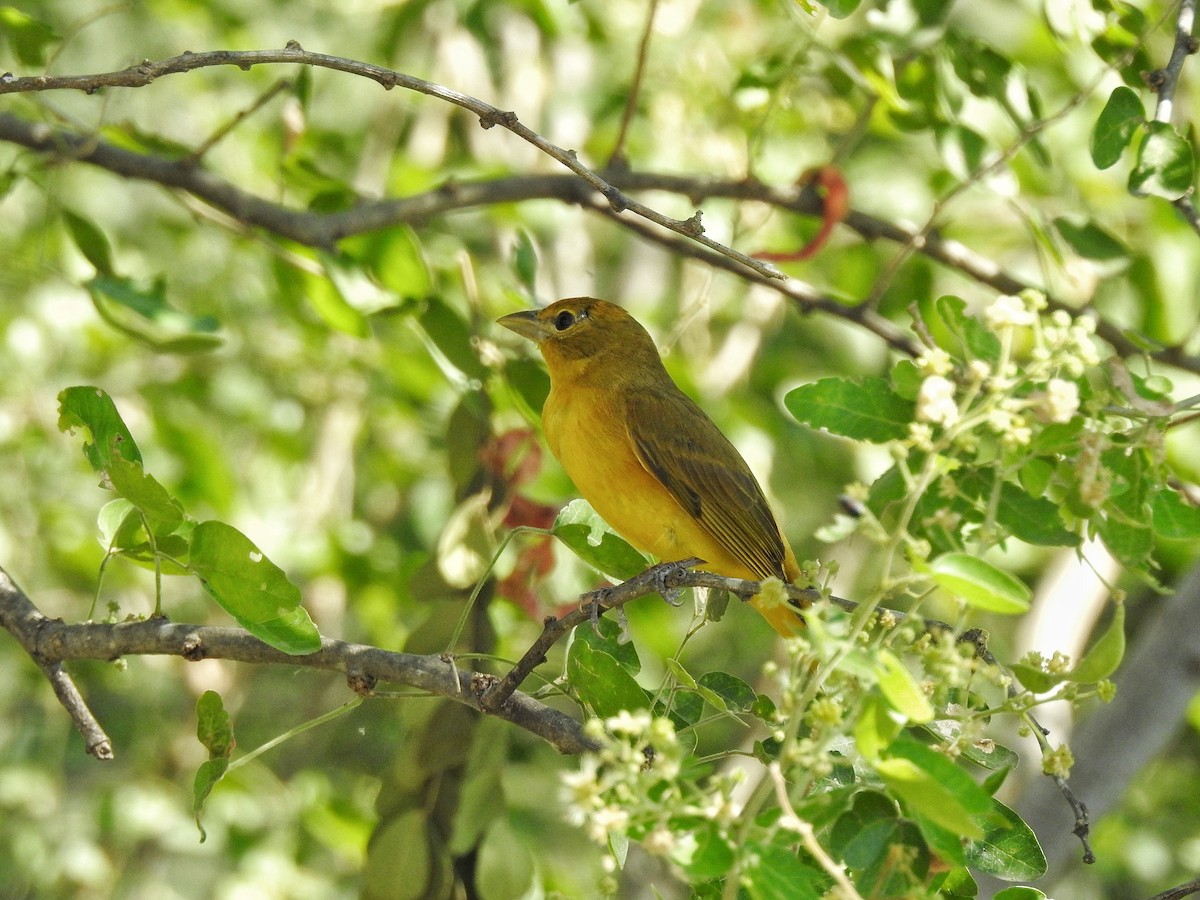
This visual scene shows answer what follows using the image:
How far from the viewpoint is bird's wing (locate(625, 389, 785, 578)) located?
351 cm

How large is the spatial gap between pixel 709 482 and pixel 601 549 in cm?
117

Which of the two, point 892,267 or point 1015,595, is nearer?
point 1015,595

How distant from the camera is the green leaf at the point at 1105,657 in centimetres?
157

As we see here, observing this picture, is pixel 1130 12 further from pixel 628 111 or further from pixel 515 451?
pixel 515 451

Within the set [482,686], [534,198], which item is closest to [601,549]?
[482,686]

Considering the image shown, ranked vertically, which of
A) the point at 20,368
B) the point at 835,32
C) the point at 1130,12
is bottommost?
the point at 20,368

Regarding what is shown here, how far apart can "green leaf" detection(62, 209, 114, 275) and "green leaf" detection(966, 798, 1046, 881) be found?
2.50 metres

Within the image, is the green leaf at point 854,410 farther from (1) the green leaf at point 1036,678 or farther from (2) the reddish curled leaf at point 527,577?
(2) the reddish curled leaf at point 527,577

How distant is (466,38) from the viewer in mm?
5391

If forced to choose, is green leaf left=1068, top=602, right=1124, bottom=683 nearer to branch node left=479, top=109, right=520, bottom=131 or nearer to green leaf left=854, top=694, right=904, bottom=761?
green leaf left=854, top=694, right=904, bottom=761

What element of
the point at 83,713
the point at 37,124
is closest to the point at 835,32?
Answer: the point at 37,124

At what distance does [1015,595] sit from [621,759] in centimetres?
46

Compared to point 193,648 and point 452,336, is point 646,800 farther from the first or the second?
point 452,336

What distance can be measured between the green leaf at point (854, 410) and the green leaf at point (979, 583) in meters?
0.78
